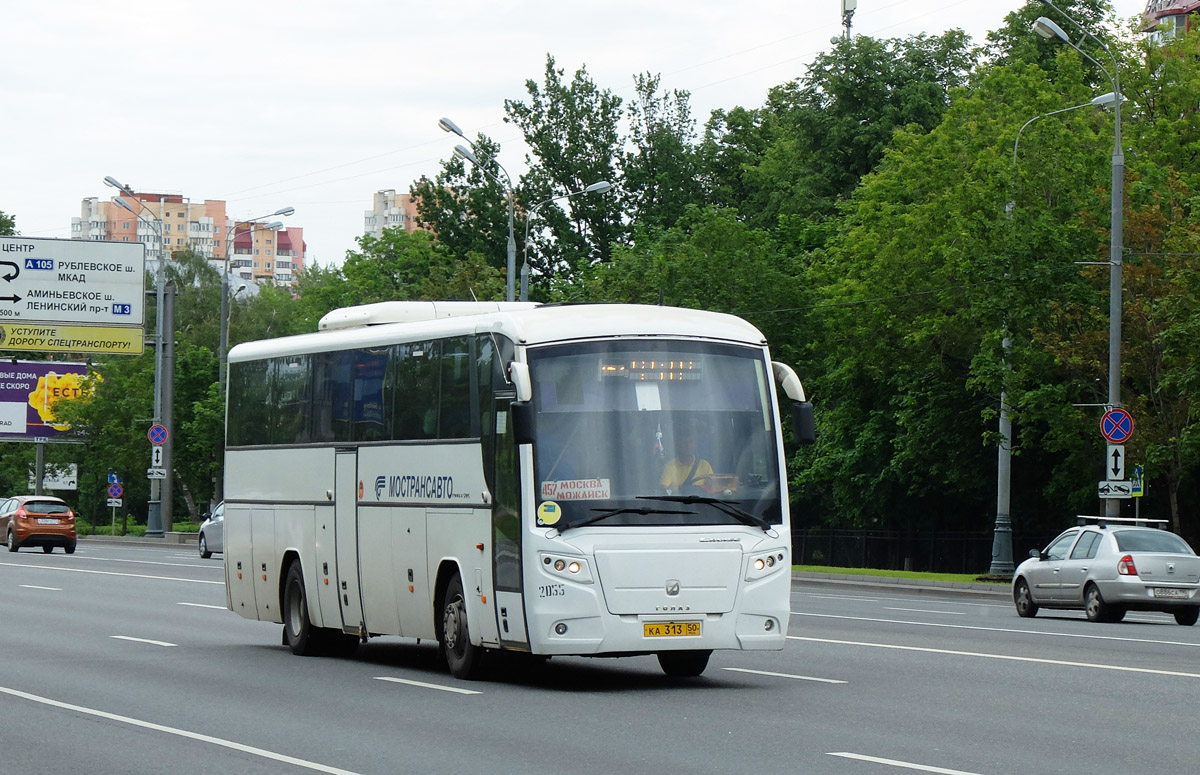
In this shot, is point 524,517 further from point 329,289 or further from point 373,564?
point 329,289

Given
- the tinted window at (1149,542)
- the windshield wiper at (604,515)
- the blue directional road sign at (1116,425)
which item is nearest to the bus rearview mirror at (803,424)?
the windshield wiper at (604,515)

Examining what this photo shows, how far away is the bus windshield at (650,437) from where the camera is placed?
14570 millimetres

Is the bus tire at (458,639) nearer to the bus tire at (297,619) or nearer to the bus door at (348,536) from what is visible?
the bus door at (348,536)

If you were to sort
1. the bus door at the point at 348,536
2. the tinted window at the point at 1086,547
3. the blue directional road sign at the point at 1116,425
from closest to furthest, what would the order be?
the bus door at the point at 348,536 → the tinted window at the point at 1086,547 → the blue directional road sign at the point at 1116,425

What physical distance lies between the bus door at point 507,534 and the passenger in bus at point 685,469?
1194 mm

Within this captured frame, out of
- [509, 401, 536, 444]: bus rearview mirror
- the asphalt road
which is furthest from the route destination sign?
[509, 401, 536, 444]: bus rearview mirror

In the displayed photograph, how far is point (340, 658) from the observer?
725 inches

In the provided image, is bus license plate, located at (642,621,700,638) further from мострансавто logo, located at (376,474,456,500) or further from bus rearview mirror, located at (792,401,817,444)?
мострансавто logo, located at (376,474,456,500)

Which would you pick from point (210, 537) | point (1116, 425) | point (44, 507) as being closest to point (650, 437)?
point (1116, 425)

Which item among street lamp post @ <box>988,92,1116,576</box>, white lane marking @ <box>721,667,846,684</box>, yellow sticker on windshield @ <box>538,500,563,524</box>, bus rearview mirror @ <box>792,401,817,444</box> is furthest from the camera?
street lamp post @ <box>988,92,1116,576</box>

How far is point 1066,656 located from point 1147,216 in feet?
69.0

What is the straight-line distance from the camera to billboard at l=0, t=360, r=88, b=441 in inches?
2894

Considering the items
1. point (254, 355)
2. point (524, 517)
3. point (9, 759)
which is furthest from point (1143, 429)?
point (9, 759)

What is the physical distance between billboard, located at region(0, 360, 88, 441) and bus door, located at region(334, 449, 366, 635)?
5872cm
